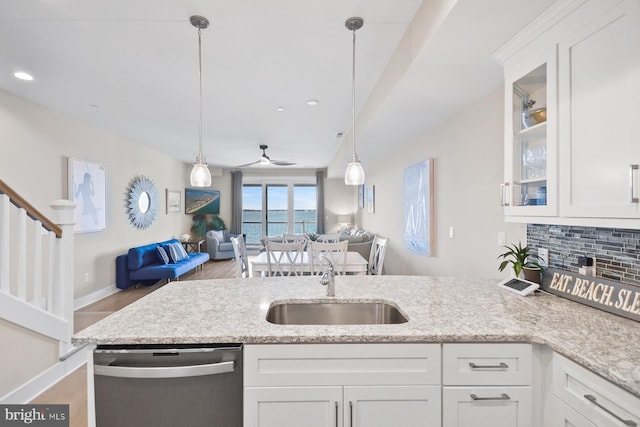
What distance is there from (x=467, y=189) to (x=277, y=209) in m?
6.71

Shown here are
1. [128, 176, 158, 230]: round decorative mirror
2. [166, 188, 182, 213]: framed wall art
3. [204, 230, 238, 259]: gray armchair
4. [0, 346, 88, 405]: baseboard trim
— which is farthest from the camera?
[204, 230, 238, 259]: gray armchair

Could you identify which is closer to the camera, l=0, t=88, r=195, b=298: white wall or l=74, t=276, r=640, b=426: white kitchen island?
l=74, t=276, r=640, b=426: white kitchen island

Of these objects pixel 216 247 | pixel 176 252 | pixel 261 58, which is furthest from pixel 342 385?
pixel 216 247

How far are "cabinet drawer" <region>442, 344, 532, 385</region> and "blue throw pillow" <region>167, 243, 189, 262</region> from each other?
17.6 feet

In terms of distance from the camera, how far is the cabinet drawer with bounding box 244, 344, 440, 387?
3.81ft

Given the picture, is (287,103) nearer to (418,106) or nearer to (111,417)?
(418,106)

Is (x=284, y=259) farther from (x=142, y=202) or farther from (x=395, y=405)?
(x=142, y=202)

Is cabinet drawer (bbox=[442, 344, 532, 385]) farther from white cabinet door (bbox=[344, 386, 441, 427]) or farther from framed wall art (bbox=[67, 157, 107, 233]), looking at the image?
framed wall art (bbox=[67, 157, 107, 233])

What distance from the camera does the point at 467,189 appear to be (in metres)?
2.60

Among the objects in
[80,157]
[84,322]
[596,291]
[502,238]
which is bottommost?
[84,322]

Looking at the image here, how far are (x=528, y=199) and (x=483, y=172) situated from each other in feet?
2.81

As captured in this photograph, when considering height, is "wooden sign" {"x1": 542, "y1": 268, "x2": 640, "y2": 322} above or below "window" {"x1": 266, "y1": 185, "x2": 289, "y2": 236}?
below

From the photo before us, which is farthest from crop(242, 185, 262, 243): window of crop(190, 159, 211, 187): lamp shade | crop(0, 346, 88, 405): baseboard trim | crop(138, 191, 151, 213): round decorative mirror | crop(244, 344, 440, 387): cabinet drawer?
crop(244, 344, 440, 387): cabinet drawer

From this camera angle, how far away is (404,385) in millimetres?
1168
